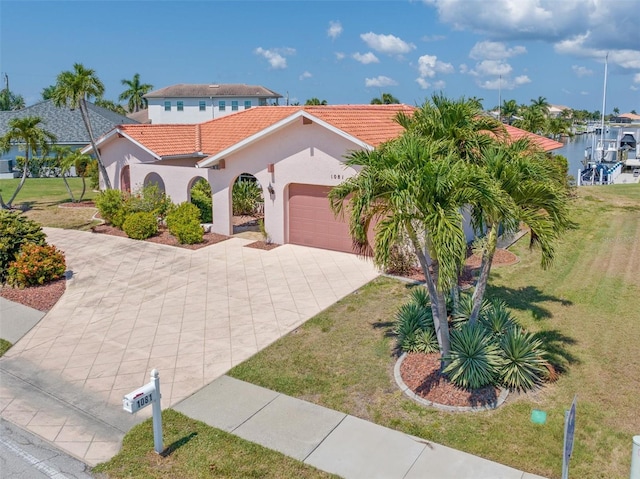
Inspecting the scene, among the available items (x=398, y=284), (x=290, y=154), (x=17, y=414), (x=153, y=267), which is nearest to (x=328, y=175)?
(x=290, y=154)

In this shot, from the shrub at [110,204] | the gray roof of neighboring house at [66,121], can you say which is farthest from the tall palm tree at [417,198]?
the gray roof of neighboring house at [66,121]

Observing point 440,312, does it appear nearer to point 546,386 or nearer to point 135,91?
point 546,386

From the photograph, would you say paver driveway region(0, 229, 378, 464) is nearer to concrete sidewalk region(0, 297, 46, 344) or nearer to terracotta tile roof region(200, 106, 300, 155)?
concrete sidewalk region(0, 297, 46, 344)

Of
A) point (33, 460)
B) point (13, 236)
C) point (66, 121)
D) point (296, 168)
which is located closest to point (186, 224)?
point (296, 168)

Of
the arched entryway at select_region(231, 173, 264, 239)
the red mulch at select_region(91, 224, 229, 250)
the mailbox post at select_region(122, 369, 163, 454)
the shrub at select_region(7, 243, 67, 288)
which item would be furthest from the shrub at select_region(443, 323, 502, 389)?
the arched entryway at select_region(231, 173, 264, 239)

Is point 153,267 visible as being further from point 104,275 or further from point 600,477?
point 600,477
